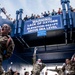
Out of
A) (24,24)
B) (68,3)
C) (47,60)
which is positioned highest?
(68,3)

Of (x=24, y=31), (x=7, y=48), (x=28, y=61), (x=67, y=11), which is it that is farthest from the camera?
(x=28, y=61)

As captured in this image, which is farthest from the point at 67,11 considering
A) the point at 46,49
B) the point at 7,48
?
the point at 7,48

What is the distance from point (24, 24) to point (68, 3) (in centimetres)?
604

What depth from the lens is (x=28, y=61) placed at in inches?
1261

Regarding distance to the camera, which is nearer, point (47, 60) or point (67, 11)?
point (67, 11)

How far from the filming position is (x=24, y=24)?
1180 inches

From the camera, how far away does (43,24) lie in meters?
28.8

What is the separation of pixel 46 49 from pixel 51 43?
3.60 ft

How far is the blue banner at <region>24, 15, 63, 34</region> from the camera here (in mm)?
27656

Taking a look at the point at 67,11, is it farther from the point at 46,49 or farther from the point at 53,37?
the point at 46,49

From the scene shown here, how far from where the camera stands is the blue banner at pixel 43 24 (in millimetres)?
27656

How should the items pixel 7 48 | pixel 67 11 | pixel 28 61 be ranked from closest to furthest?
pixel 7 48 → pixel 67 11 → pixel 28 61

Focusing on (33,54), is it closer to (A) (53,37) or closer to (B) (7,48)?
(A) (53,37)

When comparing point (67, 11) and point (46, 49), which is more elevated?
point (67, 11)
